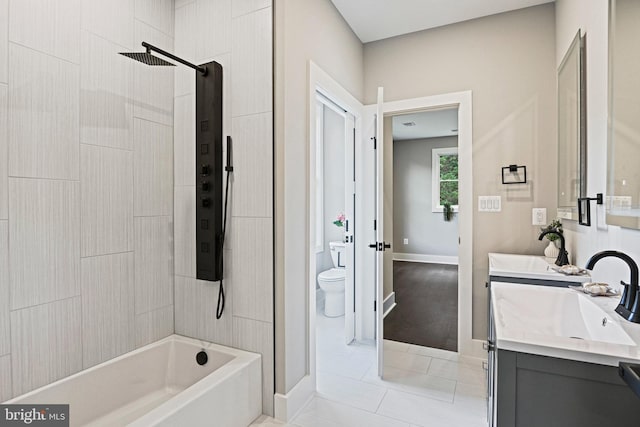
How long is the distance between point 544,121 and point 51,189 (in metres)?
3.30

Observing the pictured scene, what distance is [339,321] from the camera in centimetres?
373

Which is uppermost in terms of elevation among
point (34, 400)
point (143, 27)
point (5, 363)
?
point (143, 27)

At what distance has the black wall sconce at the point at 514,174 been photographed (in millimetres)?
2674

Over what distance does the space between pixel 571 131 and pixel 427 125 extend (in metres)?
4.21

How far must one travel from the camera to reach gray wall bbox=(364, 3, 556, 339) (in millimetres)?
2619

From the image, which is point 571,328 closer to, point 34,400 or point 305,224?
point 305,224

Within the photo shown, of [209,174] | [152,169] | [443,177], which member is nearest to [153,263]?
[152,169]

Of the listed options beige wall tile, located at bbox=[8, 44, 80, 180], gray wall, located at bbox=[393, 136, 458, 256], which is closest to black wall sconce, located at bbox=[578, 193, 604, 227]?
beige wall tile, located at bbox=[8, 44, 80, 180]

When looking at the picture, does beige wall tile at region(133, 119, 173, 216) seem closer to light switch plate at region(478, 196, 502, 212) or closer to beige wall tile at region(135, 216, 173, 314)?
beige wall tile at region(135, 216, 173, 314)

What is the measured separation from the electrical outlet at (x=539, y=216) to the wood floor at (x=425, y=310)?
1.31 m

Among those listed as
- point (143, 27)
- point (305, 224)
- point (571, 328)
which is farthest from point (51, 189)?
point (571, 328)

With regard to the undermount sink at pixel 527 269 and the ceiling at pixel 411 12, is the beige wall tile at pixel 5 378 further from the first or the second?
the ceiling at pixel 411 12

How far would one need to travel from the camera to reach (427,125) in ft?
20.4

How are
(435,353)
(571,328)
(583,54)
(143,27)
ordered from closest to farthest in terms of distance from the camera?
(571,328)
(583,54)
(143,27)
(435,353)
